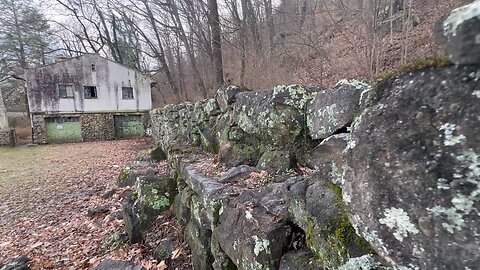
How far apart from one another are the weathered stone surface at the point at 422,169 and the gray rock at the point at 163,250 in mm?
2841

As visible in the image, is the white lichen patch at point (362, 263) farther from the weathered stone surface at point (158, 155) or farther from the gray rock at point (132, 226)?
the weathered stone surface at point (158, 155)

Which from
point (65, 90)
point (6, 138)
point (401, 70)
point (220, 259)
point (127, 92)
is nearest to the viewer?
point (401, 70)

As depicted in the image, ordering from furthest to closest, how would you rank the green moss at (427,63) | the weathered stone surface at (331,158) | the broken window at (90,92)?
the broken window at (90,92), the weathered stone surface at (331,158), the green moss at (427,63)

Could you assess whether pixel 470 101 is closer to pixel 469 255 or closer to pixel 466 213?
pixel 466 213

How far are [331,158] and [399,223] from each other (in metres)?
0.66

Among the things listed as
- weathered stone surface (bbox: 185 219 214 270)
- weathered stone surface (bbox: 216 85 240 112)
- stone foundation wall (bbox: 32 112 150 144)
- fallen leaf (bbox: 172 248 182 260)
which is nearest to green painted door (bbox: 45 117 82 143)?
stone foundation wall (bbox: 32 112 150 144)

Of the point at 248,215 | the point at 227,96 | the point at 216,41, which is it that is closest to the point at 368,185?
the point at 248,215

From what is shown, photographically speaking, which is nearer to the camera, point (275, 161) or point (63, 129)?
point (275, 161)

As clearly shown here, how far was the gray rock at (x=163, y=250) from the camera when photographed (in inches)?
131

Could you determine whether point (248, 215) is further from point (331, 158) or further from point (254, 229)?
point (331, 158)

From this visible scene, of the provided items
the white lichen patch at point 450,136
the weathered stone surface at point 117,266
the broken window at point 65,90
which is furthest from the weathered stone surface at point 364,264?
the broken window at point 65,90

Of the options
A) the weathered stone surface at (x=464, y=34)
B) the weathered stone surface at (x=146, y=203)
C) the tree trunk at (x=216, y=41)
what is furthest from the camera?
the tree trunk at (x=216, y=41)

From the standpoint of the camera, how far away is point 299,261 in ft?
5.10

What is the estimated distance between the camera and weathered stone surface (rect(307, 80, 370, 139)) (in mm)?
1647
